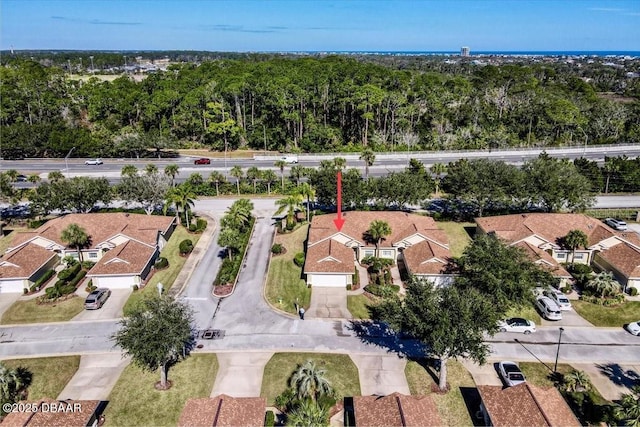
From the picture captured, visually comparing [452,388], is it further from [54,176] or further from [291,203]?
[54,176]

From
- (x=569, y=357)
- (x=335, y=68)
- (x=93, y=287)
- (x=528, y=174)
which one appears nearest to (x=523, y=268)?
(x=569, y=357)

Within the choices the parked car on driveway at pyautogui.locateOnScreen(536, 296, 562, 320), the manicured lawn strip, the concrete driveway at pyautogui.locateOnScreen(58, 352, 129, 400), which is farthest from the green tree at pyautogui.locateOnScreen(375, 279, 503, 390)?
the concrete driveway at pyautogui.locateOnScreen(58, 352, 129, 400)

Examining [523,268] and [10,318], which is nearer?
[523,268]

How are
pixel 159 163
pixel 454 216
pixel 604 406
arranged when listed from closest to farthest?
1. pixel 604 406
2. pixel 454 216
3. pixel 159 163

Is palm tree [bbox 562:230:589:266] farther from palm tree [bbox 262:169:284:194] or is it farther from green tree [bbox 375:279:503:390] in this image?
palm tree [bbox 262:169:284:194]

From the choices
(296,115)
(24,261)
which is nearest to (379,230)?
(24,261)

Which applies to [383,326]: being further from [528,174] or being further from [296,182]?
[296,182]
